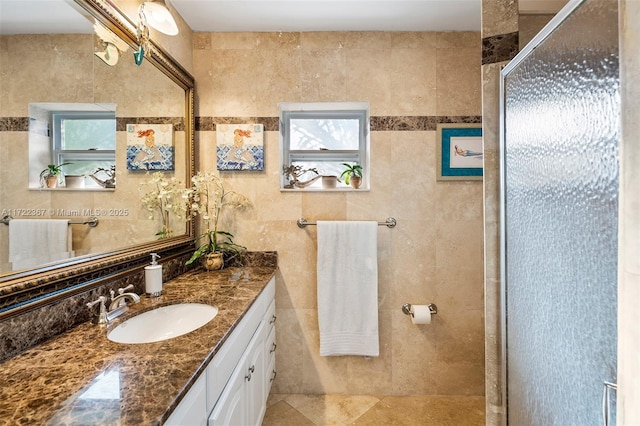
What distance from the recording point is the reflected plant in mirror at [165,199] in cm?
140

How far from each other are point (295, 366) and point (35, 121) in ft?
5.84

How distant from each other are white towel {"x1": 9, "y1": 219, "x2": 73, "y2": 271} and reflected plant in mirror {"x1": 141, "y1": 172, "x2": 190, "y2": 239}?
42cm

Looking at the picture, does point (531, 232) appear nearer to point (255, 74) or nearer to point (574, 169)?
point (574, 169)

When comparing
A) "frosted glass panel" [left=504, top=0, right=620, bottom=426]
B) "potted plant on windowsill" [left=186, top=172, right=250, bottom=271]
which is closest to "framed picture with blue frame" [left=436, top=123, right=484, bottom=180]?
"frosted glass panel" [left=504, top=0, right=620, bottom=426]

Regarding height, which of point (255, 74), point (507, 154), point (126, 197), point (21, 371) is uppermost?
point (255, 74)

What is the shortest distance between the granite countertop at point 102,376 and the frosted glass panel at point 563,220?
0.98 meters

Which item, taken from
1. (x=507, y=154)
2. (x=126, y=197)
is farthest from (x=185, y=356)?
(x=507, y=154)

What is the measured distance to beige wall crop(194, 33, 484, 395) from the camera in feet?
5.76

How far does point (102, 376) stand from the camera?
2.13 ft

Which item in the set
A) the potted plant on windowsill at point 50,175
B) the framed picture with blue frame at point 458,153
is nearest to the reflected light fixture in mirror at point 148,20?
the potted plant on windowsill at point 50,175

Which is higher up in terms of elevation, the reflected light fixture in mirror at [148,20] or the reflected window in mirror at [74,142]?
the reflected light fixture in mirror at [148,20]

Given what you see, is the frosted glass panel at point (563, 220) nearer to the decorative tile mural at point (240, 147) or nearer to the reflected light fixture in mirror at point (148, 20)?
the decorative tile mural at point (240, 147)

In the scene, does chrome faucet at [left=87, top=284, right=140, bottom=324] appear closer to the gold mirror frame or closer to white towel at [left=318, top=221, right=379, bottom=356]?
the gold mirror frame

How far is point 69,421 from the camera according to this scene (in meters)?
0.50
